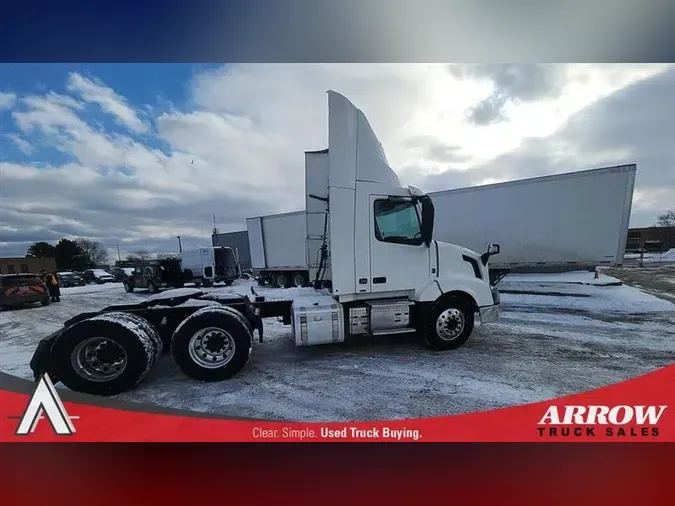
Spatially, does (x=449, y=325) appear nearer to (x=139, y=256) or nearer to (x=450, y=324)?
(x=450, y=324)

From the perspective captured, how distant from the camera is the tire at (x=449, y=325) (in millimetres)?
2502

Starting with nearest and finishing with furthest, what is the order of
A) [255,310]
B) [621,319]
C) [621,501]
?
[621,501], [255,310], [621,319]

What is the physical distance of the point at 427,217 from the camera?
8.02ft

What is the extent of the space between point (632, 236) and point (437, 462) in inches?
104

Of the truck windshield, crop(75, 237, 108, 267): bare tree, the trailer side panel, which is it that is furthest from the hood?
crop(75, 237, 108, 267): bare tree

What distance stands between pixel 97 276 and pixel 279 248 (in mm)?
1408

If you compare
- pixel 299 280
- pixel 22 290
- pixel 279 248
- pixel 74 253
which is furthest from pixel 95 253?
pixel 299 280

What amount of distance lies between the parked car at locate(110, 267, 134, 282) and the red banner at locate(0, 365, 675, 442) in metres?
0.93

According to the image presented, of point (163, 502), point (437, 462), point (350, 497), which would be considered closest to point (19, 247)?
point (163, 502)

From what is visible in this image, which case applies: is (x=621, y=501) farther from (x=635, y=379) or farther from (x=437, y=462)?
(x=437, y=462)

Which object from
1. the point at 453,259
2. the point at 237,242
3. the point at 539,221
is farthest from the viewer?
the point at 539,221

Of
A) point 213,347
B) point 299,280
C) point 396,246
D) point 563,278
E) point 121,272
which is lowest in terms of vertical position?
point 213,347

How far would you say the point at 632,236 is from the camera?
2.29 metres
